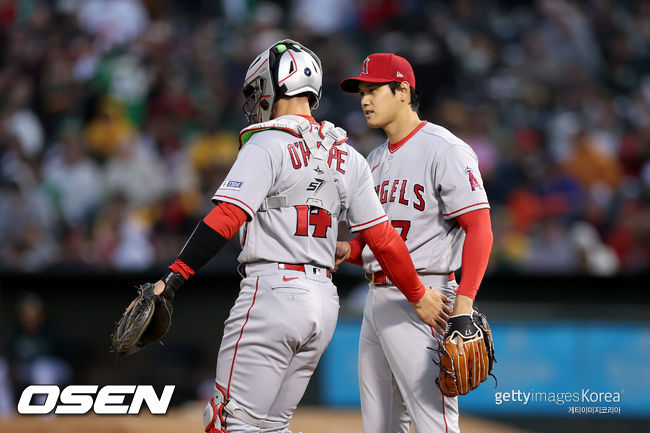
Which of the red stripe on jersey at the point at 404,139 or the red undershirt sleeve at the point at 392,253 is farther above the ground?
the red stripe on jersey at the point at 404,139

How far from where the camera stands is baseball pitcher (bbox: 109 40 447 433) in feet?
10.0

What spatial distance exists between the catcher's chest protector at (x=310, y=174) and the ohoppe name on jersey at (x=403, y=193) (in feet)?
1.59

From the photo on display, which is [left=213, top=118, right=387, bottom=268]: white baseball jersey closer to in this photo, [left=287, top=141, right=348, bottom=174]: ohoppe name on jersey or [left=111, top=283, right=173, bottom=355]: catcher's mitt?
[left=287, top=141, right=348, bottom=174]: ohoppe name on jersey

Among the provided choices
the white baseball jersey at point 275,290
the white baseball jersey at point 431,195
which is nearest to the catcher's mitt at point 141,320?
the white baseball jersey at point 275,290

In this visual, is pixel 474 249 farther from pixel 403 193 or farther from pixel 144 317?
pixel 144 317

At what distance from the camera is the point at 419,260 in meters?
3.71

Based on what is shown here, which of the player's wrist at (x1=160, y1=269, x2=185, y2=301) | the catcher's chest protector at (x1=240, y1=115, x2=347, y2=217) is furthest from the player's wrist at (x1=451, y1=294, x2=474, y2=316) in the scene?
the player's wrist at (x1=160, y1=269, x2=185, y2=301)

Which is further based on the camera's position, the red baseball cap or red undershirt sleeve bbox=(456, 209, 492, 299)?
the red baseball cap

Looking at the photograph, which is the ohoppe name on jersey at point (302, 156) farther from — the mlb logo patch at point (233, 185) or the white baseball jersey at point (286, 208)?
the mlb logo patch at point (233, 185)

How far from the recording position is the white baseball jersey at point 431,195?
11.9 ft

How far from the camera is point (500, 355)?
21.4ft

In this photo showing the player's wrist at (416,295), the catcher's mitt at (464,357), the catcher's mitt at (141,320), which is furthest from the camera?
the player's wrist at (416,295)

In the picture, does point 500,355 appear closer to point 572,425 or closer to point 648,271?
point 572,425

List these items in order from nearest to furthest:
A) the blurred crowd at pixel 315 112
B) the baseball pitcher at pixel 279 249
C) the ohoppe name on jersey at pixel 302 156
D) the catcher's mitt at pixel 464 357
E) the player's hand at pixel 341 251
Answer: the baseball pitcher at pixel 279 249 → the ohoppe name on jersey at pixel 302 156 → the catcher's mitt at pixel 464 357 → the player's hand at pixel 341 251 → the blurred crowd at pixel 315 112
